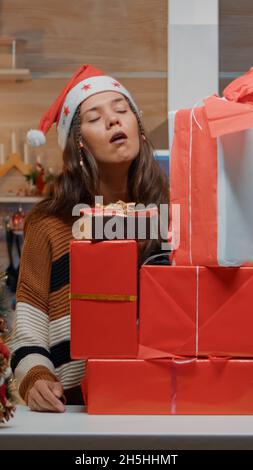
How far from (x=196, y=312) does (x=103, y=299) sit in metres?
0.15

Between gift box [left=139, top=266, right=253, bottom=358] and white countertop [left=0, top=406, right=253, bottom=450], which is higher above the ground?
gift box [left=139, top=266, right=253, bottom=358]

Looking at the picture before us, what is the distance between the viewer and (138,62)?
11.7 feet

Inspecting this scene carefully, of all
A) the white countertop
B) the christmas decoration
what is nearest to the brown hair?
the white countertop

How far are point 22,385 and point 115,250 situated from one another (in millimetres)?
311

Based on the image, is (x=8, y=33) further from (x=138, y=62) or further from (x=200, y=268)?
(x=200, y=268)

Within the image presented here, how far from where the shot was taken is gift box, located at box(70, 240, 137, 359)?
4.52 ft

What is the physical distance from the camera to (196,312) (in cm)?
138

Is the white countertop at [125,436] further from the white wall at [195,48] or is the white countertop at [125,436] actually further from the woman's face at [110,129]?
the white wall at [195,48]

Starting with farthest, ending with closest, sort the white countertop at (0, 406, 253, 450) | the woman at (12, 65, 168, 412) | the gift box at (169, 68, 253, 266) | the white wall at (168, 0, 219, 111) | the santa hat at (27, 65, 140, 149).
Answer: the white wall at (168, 0, 219, 111)
the santa hat at (27, 65, 140, 149)
the woman at (12, 65, 168, 412)
the gift box at (169, 68, 253, 266)
the white countertop at (0, 406, 253, 450)

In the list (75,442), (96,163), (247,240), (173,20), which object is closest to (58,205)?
(96,163)

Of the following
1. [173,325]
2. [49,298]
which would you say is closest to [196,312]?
[173,325]

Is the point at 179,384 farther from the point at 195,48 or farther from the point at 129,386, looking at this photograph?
the point at 195,48

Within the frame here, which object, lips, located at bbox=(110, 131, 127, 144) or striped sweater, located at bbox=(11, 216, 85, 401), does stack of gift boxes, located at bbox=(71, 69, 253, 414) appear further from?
lips, located at bbox=(110, 131, 127, 144)

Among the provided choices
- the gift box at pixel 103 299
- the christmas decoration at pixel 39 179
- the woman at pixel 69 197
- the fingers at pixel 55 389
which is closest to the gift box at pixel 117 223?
the gift box at pixel 103 299
